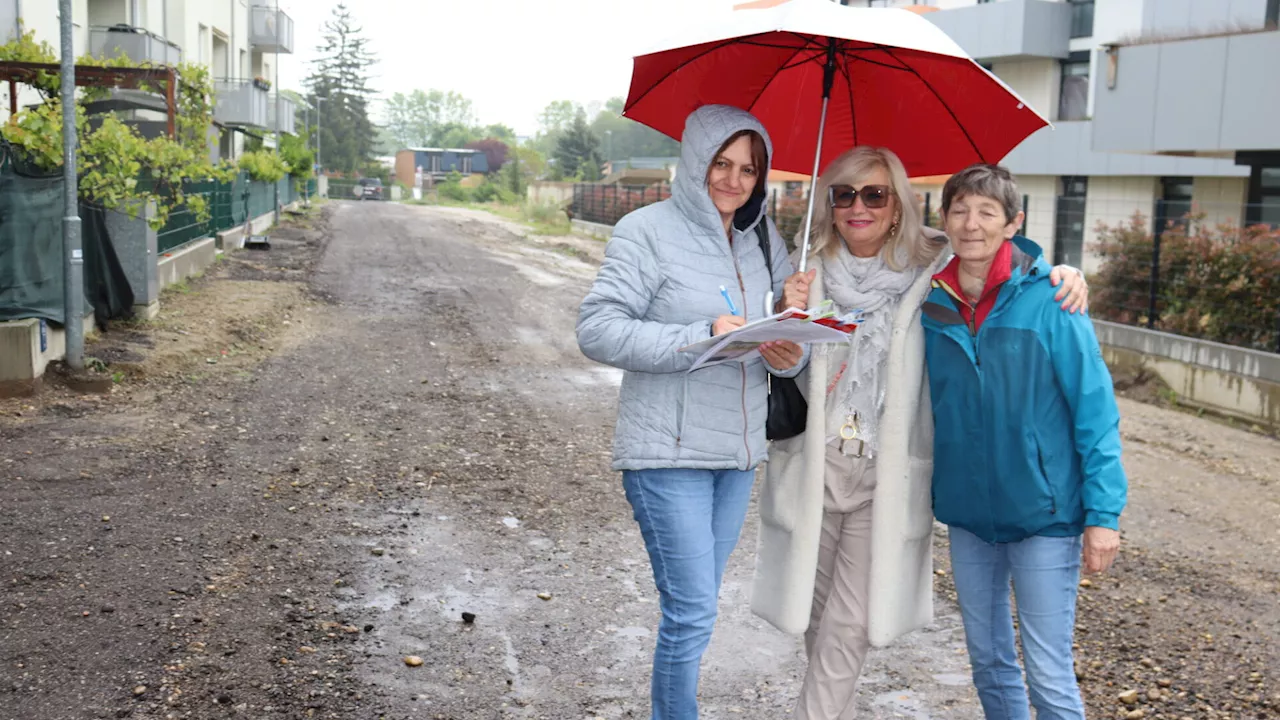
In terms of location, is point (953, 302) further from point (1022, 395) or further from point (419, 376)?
point (419, 376)

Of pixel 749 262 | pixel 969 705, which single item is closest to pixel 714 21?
pixel 749 262

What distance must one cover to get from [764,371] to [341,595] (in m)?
2.62

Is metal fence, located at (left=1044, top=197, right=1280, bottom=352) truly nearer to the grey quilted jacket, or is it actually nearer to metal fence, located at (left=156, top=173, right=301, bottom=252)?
the grey quilted jacket

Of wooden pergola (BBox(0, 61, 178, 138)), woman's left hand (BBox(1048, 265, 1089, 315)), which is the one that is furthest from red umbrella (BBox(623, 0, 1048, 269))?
wooden pergola (BBox(0, 61, 178, 138))

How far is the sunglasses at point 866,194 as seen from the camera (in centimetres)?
363

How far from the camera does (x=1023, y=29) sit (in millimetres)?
31344

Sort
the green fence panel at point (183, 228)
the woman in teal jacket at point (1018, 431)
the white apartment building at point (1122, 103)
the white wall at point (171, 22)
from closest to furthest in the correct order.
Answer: the woman in teal jacket at point (1018, 431) < the white apartment building at point (1122, 103) < the green fence panel at point (183, 228) < the white wall at point (171, 22)

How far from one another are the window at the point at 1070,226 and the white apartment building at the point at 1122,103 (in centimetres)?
6

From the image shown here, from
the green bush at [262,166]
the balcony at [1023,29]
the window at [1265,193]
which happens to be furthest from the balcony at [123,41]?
the window at [1265,193]

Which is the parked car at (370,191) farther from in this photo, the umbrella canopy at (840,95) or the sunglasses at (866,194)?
the sunglasses at (866,194)

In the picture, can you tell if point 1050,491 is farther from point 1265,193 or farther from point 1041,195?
point 1041,195

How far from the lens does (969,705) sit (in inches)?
173

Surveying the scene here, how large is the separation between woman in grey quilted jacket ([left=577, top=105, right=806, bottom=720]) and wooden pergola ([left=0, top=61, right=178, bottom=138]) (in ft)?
36.3

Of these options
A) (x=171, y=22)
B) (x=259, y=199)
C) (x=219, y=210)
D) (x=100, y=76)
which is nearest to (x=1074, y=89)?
(x=219, y=210)
